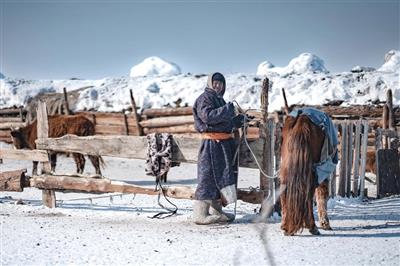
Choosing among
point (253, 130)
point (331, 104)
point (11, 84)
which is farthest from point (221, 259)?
point (11, 84)

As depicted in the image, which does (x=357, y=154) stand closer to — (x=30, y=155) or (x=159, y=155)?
(x=159, y=155)

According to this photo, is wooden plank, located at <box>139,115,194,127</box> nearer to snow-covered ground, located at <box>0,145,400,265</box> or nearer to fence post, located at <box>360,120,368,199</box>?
fence post, located at <box>360,120,368,199</box>

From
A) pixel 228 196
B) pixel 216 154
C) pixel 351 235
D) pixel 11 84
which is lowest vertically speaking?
pixel 351 235

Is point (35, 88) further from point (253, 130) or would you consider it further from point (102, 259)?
point (102, 259)

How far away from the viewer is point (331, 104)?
1572cm

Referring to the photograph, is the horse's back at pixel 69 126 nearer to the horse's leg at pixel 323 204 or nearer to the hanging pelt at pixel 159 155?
the hanging pelt at pixel 159 155

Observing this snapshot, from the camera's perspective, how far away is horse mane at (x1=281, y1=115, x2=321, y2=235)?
190 inches

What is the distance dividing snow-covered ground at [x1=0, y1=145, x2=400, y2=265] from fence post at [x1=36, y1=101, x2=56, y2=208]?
0.49 feet

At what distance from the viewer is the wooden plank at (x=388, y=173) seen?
8.12 metres

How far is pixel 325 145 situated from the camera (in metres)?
5.25

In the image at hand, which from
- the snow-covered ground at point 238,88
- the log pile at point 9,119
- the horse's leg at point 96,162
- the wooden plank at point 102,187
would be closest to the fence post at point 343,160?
the wooden plank at point 102,187

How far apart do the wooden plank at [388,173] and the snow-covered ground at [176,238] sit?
2.83ft

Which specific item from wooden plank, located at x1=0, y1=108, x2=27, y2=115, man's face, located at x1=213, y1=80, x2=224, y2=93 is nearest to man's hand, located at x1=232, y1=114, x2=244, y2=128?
man's face, located at x1=213, y1=80, x2=224, y2=93

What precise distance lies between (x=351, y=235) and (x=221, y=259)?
179cm
